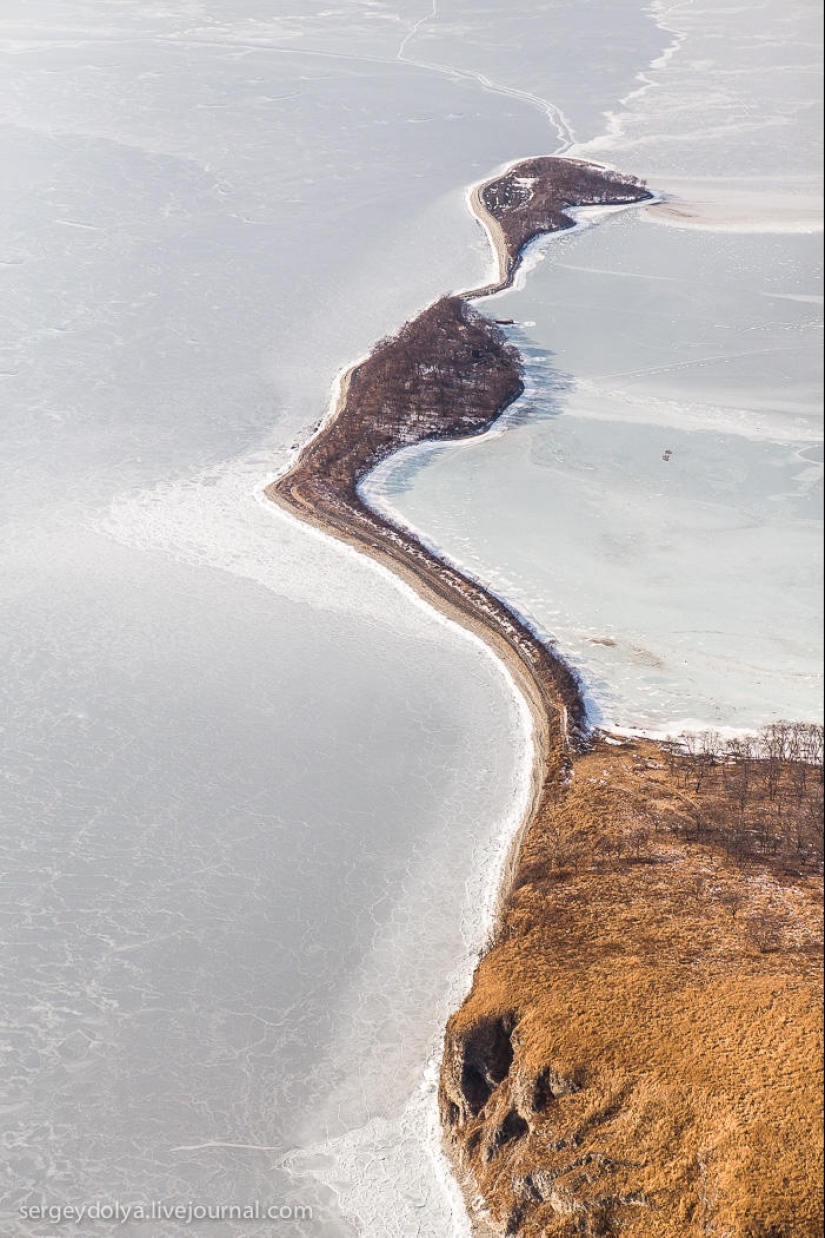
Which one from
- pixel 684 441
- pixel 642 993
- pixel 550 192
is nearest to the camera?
pixel 642 993

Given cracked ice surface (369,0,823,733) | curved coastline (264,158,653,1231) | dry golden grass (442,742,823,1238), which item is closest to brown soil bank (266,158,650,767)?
curved coastline (264,158,653,1231)

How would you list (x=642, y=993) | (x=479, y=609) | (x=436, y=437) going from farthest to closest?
1. (x=436, y=437)
2. (x=479, y=609)
3. (x=642, y=993)

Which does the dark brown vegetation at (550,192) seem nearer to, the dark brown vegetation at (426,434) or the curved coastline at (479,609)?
the dark brown vegetation at (426,434)

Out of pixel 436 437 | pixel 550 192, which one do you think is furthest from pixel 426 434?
pixel 550 192

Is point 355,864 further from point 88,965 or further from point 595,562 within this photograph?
point 595,562

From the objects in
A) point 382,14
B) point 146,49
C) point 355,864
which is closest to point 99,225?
point 146,49

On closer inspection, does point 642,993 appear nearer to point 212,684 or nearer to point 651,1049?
point 651,1049

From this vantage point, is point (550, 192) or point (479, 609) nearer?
point (479, 609)
